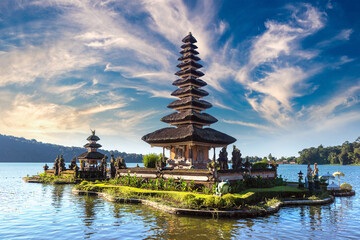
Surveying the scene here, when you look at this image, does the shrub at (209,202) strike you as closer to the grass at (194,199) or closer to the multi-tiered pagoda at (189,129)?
the grass at (194,199)

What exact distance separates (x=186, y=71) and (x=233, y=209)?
25766 mm

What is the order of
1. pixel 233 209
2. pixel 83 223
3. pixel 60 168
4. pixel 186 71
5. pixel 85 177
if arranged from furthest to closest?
pixel 60 168, pixel 85 177, pixel 186 71, pixel 233 209, pixel 83 223

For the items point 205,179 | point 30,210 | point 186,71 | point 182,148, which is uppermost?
point 186,71

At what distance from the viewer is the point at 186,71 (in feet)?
131

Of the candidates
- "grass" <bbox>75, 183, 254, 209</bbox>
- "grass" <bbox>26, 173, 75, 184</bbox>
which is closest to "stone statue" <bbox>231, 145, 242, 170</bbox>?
"grass" <bbox>75, 183, 254, 209</bbox>

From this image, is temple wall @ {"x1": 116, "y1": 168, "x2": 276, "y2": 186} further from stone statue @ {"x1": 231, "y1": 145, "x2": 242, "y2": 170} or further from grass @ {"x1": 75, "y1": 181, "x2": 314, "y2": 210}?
grass @ {"x1": 75, "y1": 181, "x2": 314, "y2": 210}

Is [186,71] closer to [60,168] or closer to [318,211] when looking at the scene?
[318,211]

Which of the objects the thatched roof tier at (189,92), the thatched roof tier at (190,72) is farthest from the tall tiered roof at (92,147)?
the thatched roof tier at (190,72)

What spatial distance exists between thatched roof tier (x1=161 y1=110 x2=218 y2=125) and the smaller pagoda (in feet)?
66.6

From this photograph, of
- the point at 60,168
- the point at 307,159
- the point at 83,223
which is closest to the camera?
the point at 83,223

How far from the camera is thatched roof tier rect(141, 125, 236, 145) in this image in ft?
105

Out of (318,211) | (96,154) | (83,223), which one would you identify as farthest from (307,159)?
(83,223)

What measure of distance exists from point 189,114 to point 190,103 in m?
2.40

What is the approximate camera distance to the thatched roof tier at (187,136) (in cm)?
3200
